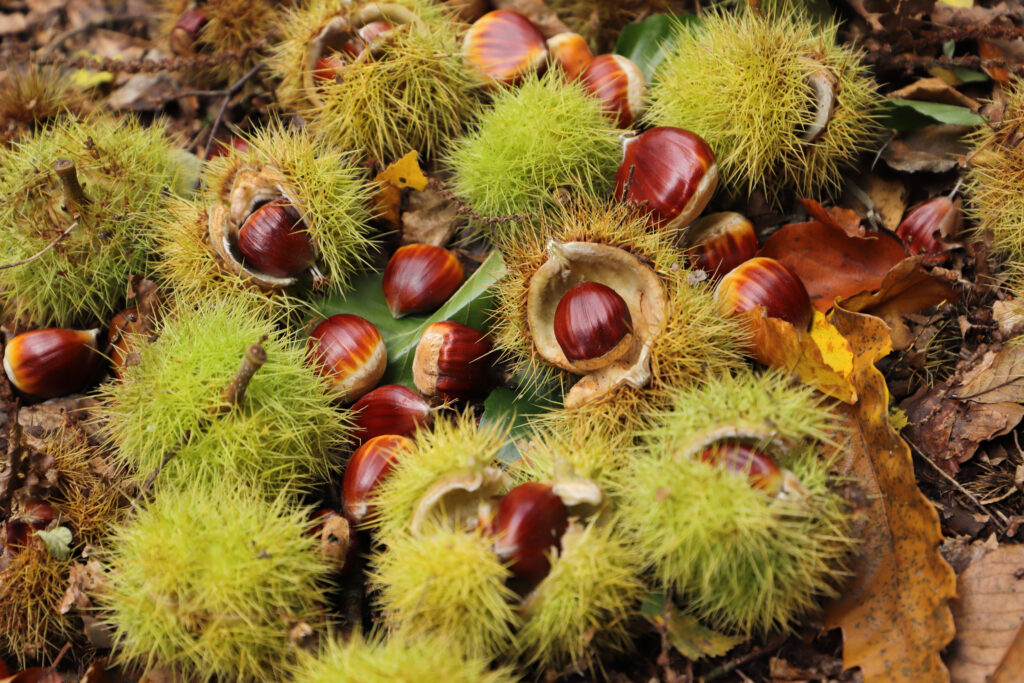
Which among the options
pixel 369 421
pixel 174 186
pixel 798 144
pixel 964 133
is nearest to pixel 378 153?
pixel 174 186

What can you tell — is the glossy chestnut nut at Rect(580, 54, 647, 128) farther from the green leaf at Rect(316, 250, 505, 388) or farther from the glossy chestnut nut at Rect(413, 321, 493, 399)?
the glossy chestnut nut at Rect(413, 321, 493, 399)

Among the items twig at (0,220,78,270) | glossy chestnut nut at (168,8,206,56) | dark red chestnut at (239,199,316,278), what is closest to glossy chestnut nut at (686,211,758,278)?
dark red chestnut at (239,199,316,278)

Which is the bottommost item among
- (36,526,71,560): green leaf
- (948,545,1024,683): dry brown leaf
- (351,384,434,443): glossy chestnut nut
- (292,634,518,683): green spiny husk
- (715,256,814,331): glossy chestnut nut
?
(948,545,1024,683): dry brown leaf

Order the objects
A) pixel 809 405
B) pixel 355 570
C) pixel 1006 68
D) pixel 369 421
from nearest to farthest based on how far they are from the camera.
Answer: pixel 809 405, pixel 355 570, pixel 369 421, pixel 1006 68

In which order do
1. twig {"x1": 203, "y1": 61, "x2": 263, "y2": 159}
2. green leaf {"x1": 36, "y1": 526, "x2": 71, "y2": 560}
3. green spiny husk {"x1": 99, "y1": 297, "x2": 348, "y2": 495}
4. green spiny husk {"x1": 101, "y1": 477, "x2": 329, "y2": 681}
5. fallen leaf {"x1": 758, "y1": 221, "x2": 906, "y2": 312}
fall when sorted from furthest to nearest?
twig {"x1": 203, "y1": 61, "x2": 263, "y2": 159}
fallen leaf {"x1": 758, "y1": 221, "x2": 906, "y2": 312}
green leaf {"x1": 36, "y1": 526, "x2": 71, "y2": 560}
green spiny husk {"x1": 99, "y1": 297, "x2": 348, "y2": 495}
green spiny husk {"x1": 101, "y1": 477, "x2": 329, "y2": 681}

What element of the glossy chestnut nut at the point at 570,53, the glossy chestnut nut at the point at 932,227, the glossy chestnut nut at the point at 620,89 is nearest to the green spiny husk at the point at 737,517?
the glossy chestnut nut at the point at 932,227

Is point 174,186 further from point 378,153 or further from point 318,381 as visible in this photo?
point 318,381

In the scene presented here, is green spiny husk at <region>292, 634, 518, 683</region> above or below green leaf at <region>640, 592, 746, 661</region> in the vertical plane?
above

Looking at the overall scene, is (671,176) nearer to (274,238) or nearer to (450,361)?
(450,361)
